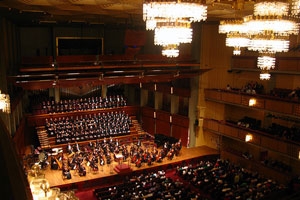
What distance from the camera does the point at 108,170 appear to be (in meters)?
14.7

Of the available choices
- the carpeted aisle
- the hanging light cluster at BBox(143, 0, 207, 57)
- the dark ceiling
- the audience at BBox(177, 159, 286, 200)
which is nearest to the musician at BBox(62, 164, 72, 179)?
the carpeted aisle

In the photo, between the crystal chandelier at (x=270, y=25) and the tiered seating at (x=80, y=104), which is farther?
the tiered seating at (x=80, y=104)

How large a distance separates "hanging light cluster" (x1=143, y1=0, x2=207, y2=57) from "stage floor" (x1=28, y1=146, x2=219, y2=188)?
10.0 m

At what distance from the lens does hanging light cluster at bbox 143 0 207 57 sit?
3.88m

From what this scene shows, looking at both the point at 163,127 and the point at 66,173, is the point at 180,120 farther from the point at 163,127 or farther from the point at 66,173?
the point at 66,173

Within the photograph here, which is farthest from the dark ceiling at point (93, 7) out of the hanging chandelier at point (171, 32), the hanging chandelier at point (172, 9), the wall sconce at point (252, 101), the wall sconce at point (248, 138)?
the wall sconce at point (248, 138)

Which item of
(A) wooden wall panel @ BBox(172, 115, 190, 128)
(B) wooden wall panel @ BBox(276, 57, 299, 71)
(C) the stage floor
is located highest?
(B) wooden wall panel @ BBox(276, 57, 299, 71)

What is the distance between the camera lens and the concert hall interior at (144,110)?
1299cm

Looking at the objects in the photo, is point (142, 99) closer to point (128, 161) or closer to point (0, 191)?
point (128, 161)

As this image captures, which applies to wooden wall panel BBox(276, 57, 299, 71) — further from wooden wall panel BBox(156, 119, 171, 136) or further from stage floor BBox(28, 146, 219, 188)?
wooden wall panel BBox(156, 119, 171, 136)

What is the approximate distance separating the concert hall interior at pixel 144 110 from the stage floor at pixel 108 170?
6 cm

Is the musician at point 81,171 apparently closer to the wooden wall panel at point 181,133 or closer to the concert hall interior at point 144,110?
the concert hall interior at point 144,110

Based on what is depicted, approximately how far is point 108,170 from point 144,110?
7338 mm

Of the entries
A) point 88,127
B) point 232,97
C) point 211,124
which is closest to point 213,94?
point 232,97
